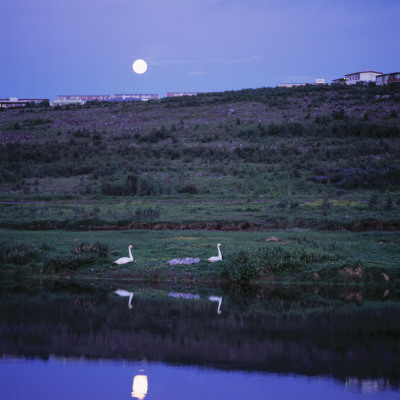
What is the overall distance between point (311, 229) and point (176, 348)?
16264 millimetres

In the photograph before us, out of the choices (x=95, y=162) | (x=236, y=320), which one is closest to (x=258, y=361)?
(x=236, y=320)

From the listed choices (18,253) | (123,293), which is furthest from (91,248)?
(123,293)

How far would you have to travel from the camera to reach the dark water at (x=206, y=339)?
1084 cm

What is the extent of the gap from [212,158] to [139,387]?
154 ft

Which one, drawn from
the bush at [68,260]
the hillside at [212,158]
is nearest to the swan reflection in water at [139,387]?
the bush at [68,260]

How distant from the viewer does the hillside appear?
33.9 m

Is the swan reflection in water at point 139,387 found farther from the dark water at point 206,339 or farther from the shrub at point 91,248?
the shrub at point 91,248

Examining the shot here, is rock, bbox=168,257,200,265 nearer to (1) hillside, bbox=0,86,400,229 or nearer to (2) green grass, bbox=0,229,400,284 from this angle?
(2) green grass, bbox=0,229,400,284

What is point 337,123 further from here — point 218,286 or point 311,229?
point 218,286

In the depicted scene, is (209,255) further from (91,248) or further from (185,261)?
(91,248)

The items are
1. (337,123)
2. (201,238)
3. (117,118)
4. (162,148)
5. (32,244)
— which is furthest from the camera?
(117,118)

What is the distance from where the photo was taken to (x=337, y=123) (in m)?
67.9

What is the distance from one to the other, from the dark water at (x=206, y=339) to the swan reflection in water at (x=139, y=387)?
0.02 metres

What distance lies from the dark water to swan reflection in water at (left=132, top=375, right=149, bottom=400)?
0.07ft
